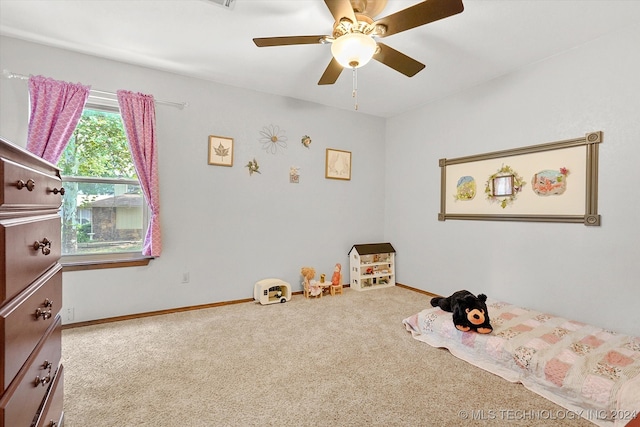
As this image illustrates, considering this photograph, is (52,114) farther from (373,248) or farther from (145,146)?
(373,248)

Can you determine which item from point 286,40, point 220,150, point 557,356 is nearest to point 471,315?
point 557,356

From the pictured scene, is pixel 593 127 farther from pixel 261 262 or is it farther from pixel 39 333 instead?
pixel 39 333

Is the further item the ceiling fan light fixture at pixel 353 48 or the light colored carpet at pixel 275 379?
the ceiling fan light fixture at pixel 353 48

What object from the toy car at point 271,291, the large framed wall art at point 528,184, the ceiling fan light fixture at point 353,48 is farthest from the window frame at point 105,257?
the large framed wall art at point 528,184

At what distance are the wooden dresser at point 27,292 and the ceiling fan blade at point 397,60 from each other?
2.00 meters

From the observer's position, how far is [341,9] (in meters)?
1.72

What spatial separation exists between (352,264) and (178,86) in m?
2.97

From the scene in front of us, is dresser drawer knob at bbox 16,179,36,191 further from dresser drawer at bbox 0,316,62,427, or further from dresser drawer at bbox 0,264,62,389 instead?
dresser drawer at bbox 0,316,62,427

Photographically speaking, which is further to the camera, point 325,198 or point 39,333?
point 325,198

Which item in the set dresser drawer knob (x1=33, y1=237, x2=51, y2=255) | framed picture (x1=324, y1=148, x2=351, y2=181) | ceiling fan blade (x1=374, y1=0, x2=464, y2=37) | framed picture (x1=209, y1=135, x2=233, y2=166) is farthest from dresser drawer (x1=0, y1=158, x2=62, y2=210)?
framed picture (x1=324, y1=148, x2=351, y2=181)

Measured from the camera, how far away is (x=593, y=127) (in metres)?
2.48

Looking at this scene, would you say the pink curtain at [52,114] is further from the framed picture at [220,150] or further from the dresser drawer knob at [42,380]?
the dresser drawer knob at [42,380]

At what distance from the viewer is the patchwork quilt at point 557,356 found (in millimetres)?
1611

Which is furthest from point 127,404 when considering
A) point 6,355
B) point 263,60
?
point 263,60
